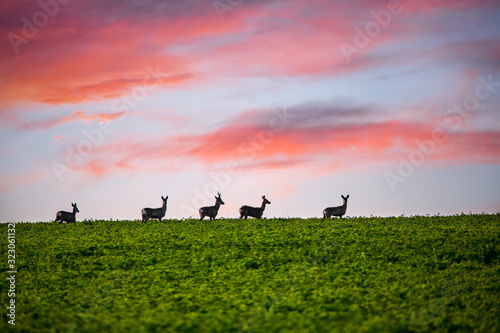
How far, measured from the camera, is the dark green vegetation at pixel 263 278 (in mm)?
17734

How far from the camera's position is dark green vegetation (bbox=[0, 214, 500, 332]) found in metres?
17.7

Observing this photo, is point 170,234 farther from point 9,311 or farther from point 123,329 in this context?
point 123,329

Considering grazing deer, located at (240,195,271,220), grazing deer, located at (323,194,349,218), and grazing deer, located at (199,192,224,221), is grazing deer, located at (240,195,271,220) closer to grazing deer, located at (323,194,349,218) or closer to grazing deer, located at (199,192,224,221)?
grazing deer, located at (199,192,224,221)

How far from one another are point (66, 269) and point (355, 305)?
16798 millimetres

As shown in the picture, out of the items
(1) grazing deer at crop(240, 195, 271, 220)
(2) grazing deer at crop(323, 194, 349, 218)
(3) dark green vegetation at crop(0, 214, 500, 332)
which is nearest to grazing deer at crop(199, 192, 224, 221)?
(1) grazing deer at crop(240, 195, 271, 220)

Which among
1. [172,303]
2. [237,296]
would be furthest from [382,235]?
[172,303]

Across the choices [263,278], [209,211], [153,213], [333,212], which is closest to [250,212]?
[209,211]

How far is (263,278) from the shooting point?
23.8 meters

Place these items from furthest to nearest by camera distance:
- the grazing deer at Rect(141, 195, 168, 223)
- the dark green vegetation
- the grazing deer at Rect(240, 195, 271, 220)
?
the grazing deer at Rect(240, 195, 271, 220), the grazing deer at Rect(141, 195, 168, 223), the dark green vegetation

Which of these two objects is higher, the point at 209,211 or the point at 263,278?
the point at 209,211

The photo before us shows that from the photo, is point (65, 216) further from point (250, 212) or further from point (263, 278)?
point (263, 278)

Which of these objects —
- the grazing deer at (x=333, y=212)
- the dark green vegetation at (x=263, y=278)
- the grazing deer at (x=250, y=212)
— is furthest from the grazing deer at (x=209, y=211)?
the grazing deer at (x=333, y=212)

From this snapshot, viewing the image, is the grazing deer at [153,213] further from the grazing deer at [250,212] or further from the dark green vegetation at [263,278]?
the grazing deer at [250,212]

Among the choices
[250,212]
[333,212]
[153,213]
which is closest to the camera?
[153,213]
